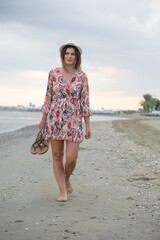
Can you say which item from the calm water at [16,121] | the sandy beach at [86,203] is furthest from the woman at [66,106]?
the calm water at [16,121]

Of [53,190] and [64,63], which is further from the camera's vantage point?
[53,190]

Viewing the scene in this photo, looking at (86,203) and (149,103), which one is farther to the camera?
(149,103)

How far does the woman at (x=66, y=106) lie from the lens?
4145 millimetres

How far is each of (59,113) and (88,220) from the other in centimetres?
132

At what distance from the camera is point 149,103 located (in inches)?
4486

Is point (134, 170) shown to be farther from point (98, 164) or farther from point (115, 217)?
point (115, 217)

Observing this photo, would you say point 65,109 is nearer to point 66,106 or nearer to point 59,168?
point 66,106

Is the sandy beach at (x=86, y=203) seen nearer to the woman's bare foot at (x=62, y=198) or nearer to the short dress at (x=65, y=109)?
the woman's bare foot at (x=62, y=198)

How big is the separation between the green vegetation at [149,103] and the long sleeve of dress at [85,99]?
4396 inches

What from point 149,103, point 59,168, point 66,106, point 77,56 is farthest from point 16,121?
point 149,103

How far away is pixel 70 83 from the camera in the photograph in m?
4.18

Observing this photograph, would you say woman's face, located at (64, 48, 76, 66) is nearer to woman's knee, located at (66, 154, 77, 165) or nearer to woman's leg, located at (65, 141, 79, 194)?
woman's leg, located at (65, 141, 79, 194)

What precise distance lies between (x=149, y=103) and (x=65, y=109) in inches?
4424

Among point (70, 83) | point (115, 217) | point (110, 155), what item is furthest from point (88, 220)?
point (110, 155)
